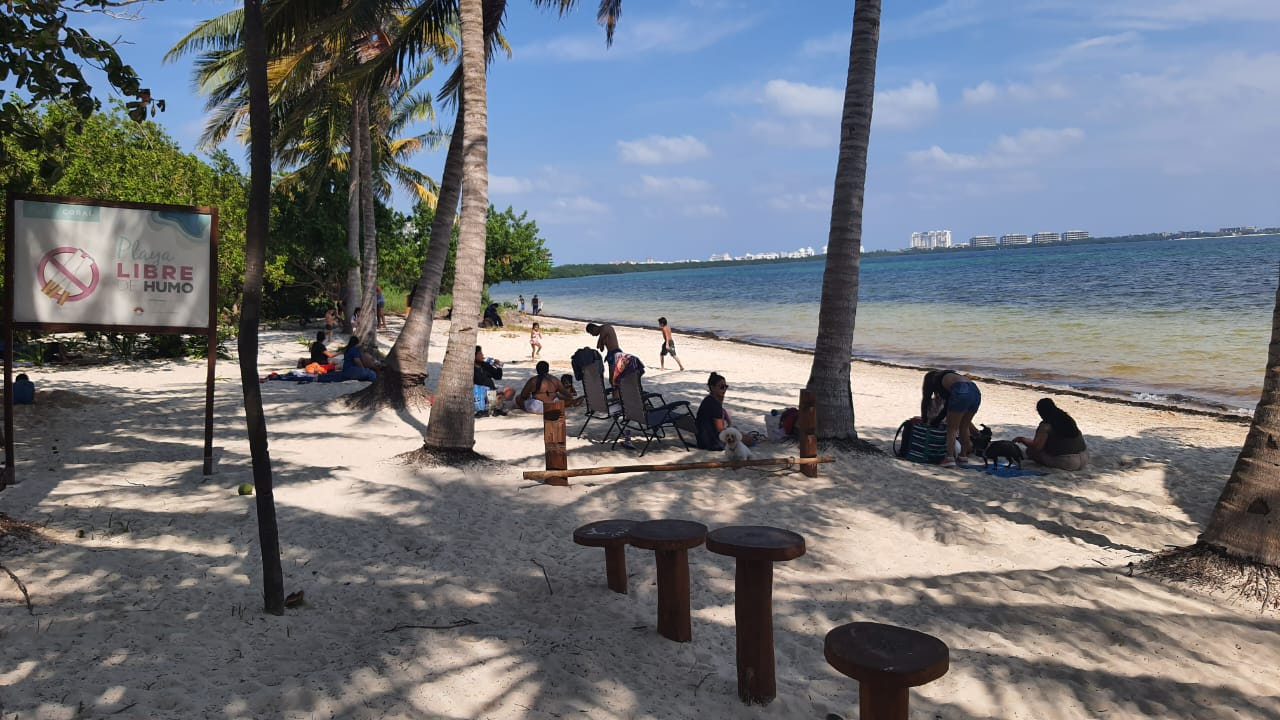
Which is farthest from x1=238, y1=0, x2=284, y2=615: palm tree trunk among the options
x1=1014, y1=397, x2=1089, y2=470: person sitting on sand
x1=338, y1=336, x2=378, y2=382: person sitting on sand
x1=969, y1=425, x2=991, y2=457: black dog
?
x1=338, y1=336, x2=378, y2=382: person sitting on sand

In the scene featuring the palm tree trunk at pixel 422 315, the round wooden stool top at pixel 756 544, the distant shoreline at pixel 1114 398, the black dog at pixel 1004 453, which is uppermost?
the palm tree trunk at pixel 422 315

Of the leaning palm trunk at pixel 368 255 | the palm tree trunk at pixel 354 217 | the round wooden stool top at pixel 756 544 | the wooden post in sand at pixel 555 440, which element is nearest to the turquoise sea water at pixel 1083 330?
the wooden post in sand at pixel 555 440

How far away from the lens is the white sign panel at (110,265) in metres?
6.29

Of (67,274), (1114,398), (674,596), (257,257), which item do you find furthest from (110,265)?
(1114,398)

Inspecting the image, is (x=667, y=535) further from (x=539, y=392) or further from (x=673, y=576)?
(x=539, y=392)

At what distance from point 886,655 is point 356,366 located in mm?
12394

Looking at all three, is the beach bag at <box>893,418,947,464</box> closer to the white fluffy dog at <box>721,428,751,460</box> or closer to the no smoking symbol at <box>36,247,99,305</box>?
the white fluffy dog at <box>721,428,751,460</box>

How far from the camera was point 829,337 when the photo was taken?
8.58 m

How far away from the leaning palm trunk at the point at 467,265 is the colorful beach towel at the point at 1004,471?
5.32 meters

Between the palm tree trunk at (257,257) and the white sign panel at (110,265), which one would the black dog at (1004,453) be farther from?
the white sign panel at (110,265)

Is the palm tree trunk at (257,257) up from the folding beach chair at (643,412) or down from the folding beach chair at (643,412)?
up

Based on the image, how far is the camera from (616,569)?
15.6 ft

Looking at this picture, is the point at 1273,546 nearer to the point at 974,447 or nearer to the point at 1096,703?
the point at 1096,703

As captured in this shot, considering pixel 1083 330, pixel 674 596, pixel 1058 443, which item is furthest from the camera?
pixel 1083 330
